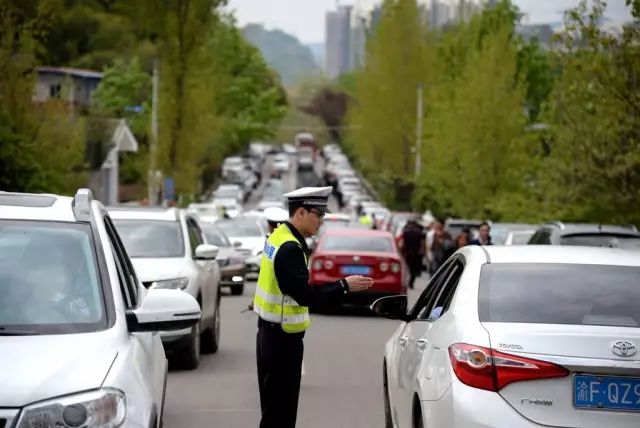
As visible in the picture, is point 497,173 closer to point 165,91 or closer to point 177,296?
point 165,91

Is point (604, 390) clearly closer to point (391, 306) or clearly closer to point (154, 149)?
point (391, 306)

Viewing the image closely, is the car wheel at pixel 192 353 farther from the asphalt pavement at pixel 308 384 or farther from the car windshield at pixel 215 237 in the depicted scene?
the car windshield at pixel 215 237

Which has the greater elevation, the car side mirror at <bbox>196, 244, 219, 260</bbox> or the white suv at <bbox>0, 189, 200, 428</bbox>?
the white suv at <bbox>0, 189, 200, 428</bbox>

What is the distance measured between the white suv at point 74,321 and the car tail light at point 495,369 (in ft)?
4.09

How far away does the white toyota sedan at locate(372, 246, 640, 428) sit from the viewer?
22.3 feet

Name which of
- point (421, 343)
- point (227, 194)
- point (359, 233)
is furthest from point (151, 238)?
point (227, 194)

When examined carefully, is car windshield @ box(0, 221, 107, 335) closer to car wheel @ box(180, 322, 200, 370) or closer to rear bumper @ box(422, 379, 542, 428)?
rear bumper @ box(422, 379, 542, 428)

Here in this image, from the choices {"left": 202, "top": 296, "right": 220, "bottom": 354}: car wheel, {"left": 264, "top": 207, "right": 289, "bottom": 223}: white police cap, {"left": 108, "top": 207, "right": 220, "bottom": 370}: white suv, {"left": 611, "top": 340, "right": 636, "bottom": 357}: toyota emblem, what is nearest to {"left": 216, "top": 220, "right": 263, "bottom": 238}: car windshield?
{"left": 108, "top": 207, "right": 220, "bottom": 370}: white suv

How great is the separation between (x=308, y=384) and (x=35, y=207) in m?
7.59

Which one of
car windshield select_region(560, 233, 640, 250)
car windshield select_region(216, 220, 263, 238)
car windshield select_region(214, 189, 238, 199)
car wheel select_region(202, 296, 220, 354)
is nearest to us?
car wheel select_region(202, 296, 220, 354)

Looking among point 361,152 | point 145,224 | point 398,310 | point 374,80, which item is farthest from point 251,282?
point 361,152

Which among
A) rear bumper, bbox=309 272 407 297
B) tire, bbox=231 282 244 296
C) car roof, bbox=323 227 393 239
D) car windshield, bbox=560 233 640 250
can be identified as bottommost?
tire, bbox=231 282 244 296

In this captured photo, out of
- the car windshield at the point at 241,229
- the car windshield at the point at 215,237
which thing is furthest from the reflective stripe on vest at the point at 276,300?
the car windshield at the point at 241,229

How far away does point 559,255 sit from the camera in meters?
8.10
